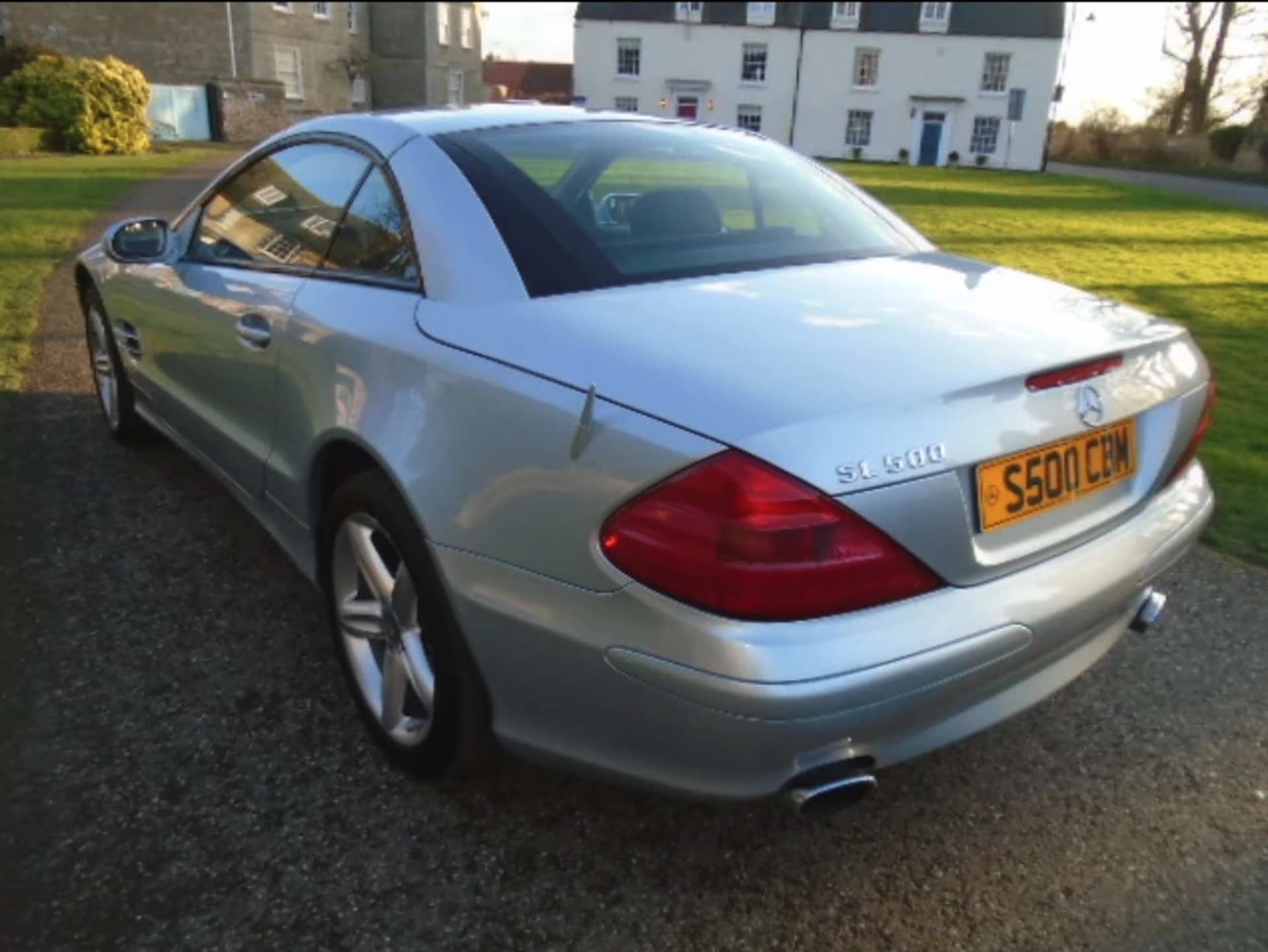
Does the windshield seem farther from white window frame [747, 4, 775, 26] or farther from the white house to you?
white window frame [747, 4, 775, 26]

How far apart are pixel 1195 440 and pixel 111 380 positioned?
4.34m

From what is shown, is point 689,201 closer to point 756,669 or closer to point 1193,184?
point 756,669

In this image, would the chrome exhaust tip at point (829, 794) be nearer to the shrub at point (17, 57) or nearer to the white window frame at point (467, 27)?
the shrub at point (17, 57)

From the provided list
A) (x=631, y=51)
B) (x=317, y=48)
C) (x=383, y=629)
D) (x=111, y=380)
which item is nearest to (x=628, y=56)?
(x=631, y=51)

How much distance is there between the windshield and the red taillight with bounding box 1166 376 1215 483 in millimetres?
878

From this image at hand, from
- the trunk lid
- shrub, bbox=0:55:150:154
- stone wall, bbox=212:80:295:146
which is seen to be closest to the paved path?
the trunk lid

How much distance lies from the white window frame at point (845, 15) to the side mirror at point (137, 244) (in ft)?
174

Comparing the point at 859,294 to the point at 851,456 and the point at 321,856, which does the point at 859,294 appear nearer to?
the point at 851,456

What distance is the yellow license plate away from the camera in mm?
1867

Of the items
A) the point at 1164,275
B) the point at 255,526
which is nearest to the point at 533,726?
the point at 255,526

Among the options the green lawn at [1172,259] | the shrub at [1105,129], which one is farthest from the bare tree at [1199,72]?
the green lawn at [1172,259]

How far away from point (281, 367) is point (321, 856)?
4.23 feet

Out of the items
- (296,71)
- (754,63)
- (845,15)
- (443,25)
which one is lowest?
(296,71)

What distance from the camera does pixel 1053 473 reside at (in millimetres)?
1972
